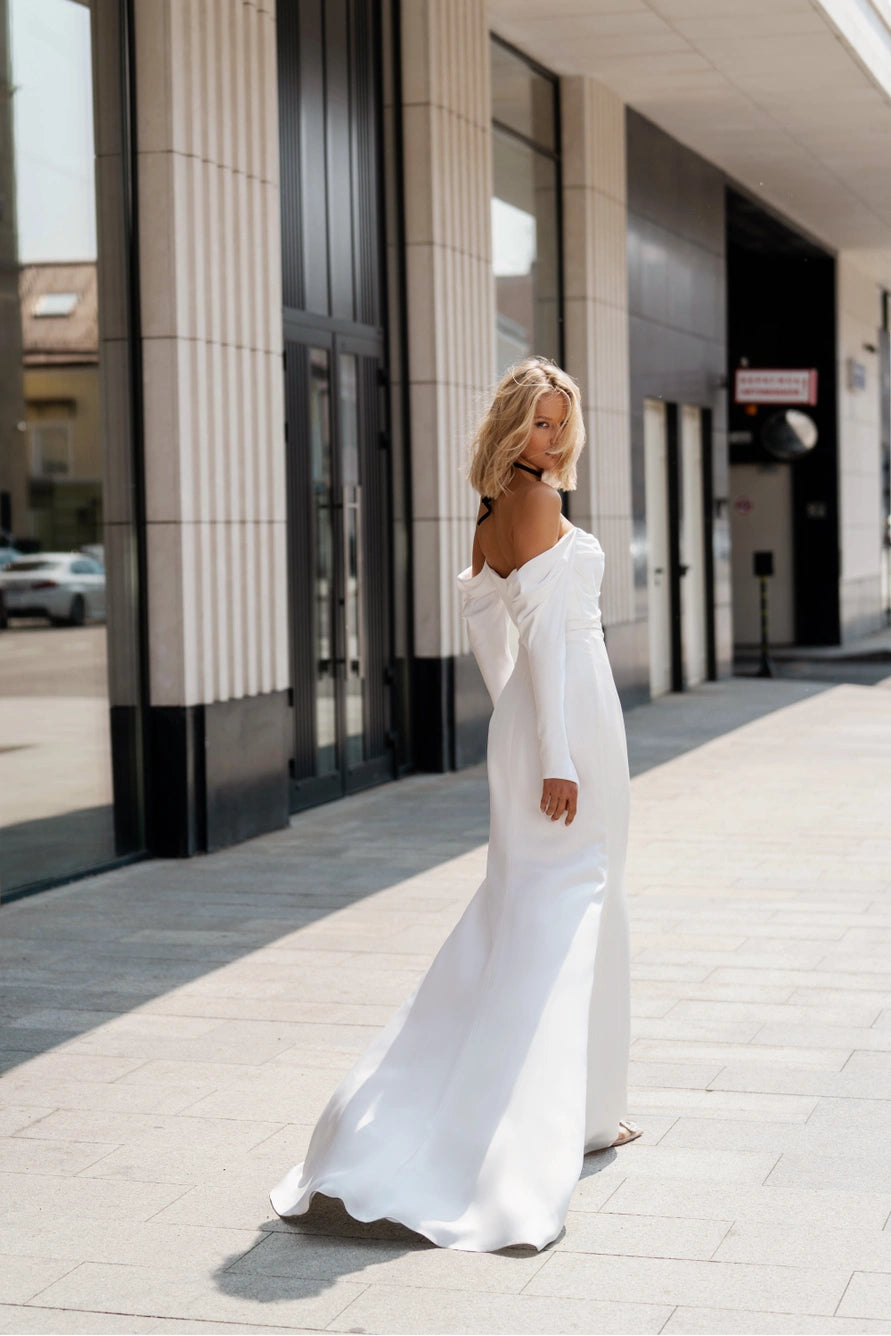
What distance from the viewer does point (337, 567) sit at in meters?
10.6

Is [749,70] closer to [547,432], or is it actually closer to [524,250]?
[524,250]

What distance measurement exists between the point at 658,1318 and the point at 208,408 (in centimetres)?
603

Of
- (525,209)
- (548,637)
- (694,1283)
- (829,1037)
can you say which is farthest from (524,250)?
(694,1283)

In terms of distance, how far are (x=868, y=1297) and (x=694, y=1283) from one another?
13.2 inches

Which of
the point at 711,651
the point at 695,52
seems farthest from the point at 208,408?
the point at 711,651

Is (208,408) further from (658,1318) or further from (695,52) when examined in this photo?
(695,52)

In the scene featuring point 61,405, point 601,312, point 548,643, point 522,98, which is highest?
point 522,98

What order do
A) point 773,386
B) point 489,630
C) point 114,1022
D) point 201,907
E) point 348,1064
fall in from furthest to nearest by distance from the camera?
1. point 773,386
2. point 201,907
3. point 114,1022
4. point 348,1064
5. point 489,630

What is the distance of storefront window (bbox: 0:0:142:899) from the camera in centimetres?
743

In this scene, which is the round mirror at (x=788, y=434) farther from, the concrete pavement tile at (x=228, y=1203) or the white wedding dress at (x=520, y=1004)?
the concrete pavement tile at (x=228, y=1203)

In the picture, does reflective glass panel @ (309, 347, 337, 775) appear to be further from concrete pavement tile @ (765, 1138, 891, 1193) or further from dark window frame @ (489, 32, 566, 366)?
concrete pavement tile @ (765, 1138, 891, 1193)

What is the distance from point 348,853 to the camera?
8703 mm

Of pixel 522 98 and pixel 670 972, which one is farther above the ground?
pixel 522 98

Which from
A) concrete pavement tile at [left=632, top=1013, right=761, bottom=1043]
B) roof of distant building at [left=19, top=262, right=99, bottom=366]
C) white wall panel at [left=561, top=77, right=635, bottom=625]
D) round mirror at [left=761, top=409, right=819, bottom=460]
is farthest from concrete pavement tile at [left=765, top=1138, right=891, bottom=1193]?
round mirror at [left=761, top=409, right=819, bottom=460]
